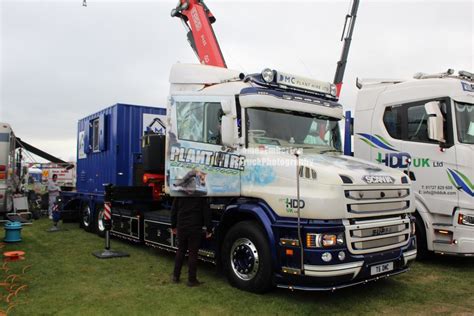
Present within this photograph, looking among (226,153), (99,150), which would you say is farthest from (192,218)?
(99,150)

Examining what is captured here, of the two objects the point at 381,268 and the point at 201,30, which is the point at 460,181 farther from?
the point at 201,30

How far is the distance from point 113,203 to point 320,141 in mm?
5630

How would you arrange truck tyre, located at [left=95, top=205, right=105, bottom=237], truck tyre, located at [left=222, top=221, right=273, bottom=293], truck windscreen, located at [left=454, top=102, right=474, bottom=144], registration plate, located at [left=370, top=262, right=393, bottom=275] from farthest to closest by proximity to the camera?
truck tyre, located at [left=95, top=205, right=105, bottom=237] < truck windscreen, located at [left=454, top=102, right=474, bottom=144] < truck tyre, located at [left=222, top=221, right=273, bottom=293] < registration plate, located at [left=370, top=262, right=393, bottom=275]

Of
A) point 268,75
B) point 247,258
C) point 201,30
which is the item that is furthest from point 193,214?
point 201,30

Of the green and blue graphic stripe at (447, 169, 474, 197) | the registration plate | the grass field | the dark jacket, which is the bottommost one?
the grass field

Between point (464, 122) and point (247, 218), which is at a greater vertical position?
point (464, 122)

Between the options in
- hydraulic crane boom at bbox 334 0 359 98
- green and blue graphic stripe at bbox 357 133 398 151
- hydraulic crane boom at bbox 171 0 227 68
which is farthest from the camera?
hydraulic crane boom at bbox 334 0 359 98

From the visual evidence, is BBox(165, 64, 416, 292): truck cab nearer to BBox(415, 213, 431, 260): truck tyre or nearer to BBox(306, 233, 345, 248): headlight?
BBox(306, 233, 345, 248): headlight

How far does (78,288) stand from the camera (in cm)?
616

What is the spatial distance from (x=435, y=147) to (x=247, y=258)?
4111mm

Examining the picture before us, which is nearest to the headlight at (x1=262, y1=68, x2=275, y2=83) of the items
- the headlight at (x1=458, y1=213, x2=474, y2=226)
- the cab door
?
the cab door

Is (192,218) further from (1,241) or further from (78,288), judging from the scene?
(1,241)

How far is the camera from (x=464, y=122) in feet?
24.4

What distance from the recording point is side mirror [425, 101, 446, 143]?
7203 mm
